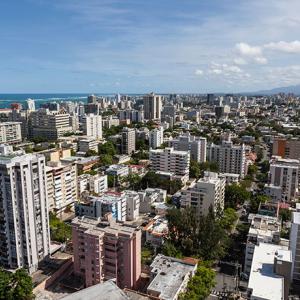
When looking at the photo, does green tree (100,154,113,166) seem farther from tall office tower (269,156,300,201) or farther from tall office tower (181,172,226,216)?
tall office tower (269,156,300,201)

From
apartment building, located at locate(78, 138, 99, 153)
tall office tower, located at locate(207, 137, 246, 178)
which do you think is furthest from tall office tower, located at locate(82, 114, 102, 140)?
tall office tower, located at locate(207, 137, 246, 178)

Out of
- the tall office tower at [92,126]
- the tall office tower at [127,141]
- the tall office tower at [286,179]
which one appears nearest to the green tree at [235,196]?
the tall office tower at [286,179]

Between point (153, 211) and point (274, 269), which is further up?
point (274, 269)

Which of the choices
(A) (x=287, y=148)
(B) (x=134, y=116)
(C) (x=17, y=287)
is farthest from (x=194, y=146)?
(B) (x=134, y=116)

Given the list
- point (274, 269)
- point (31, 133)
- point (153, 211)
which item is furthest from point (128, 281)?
point (31, 133)

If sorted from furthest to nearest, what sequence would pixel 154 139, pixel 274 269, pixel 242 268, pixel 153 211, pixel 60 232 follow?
pixel 154 139 < pixel 153 211 < pixel 60 232 < pixel 242 268 < pixel 274 269

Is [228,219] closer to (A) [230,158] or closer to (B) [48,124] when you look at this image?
(A) [230,158]

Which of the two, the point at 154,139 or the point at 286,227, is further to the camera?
the point at 154,139

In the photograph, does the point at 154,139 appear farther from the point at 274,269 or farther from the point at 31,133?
the point at 274,269
